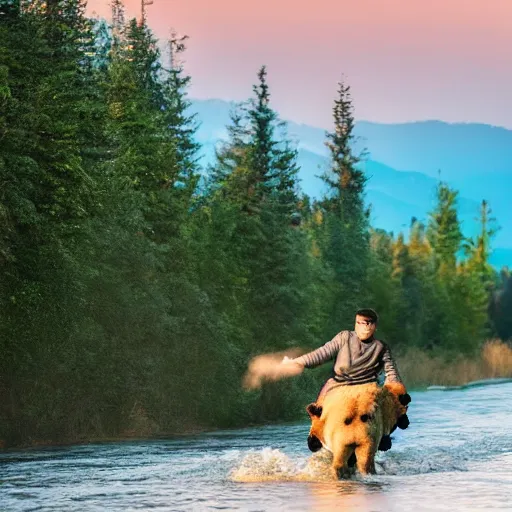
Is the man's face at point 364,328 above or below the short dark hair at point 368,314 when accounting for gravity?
below

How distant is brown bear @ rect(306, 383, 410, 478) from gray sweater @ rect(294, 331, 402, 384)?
0.18m

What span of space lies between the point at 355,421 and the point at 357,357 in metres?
0.93

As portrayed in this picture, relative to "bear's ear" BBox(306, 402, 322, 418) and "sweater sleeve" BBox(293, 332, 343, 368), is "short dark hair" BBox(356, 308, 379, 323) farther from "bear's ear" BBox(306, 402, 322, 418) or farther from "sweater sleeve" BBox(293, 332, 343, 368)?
"bear's ear" BBox(306, 402, 322, 418)

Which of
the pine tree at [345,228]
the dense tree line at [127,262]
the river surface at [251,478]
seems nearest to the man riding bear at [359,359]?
the river surface at [251,478]

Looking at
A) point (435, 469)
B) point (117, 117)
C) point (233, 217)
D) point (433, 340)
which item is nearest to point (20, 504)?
A: point (435, 469)

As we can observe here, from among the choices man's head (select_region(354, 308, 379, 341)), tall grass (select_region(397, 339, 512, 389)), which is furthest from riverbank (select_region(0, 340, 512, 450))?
man's head (select_region(354, 308, 379, 341))

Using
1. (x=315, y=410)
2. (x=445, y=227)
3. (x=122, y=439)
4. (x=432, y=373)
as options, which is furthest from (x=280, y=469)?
(x=445, y=227)

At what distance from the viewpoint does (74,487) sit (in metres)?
19.0

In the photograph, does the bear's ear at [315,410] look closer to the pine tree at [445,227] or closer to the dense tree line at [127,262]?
the dense tree line at [127,262]

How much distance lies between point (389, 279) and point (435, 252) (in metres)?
34.9

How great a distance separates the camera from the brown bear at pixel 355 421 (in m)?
17.5

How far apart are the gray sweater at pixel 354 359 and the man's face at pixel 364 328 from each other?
7 centimetres

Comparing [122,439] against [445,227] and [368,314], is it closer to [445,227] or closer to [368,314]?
[368,314]

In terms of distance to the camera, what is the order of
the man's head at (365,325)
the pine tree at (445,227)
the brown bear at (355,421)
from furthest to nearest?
the pine tree at (445,227) < the man's head at (365,325) < the brown bear at (355,421)
